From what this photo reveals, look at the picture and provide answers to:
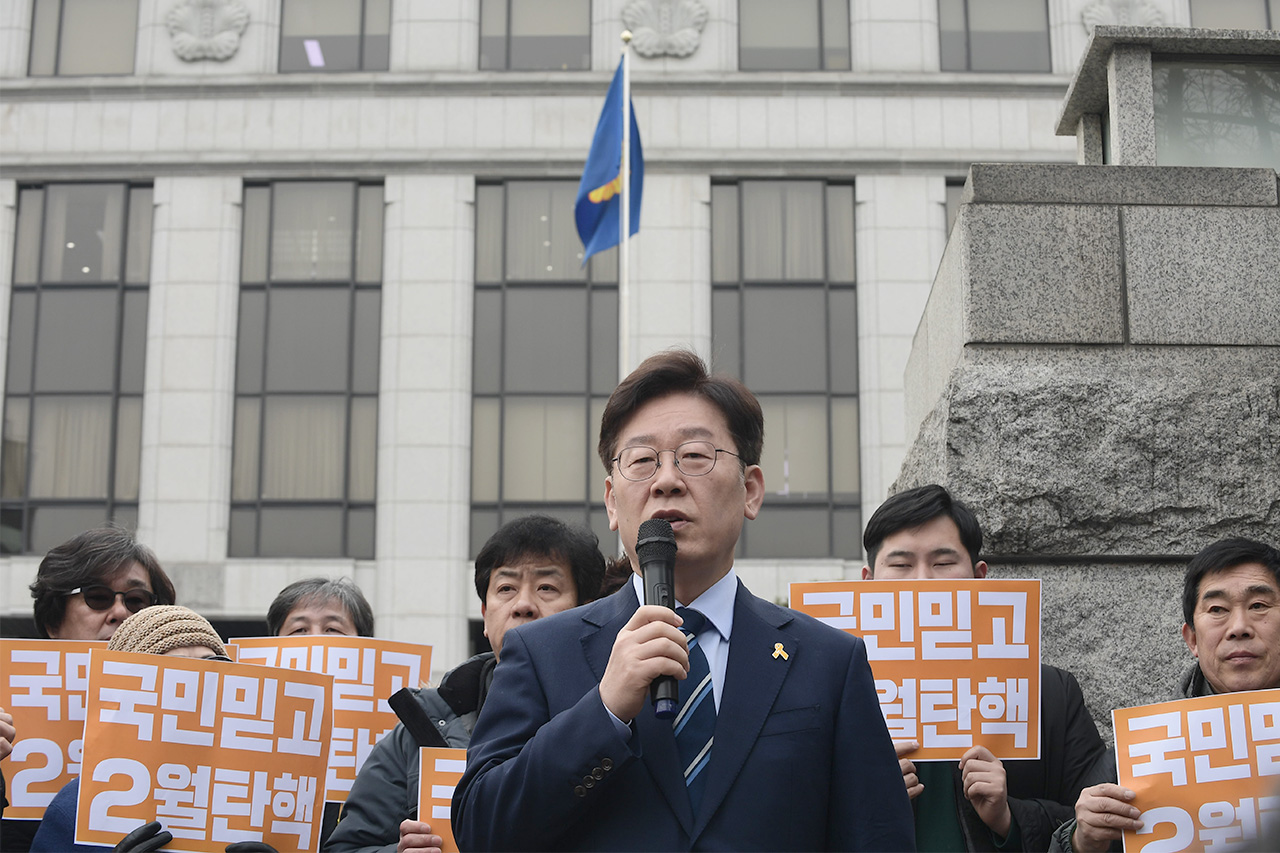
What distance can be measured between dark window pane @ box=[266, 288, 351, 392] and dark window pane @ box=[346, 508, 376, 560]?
2.04m

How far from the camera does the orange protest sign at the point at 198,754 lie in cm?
359

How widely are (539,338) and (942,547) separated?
17.0m

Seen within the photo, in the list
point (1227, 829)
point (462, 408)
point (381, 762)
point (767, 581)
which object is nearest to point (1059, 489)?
point (1227, 829)

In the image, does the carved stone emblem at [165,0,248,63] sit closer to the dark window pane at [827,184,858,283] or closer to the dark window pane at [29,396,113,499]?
the dark window pane at [29,396,113,499]

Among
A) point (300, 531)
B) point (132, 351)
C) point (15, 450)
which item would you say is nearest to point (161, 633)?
point (300, 531)

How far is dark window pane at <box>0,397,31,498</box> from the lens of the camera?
20.8 meters

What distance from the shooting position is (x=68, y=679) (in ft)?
14.2

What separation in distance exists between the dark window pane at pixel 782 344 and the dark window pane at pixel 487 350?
388 centimetres

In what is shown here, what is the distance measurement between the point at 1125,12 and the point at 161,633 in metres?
20.8

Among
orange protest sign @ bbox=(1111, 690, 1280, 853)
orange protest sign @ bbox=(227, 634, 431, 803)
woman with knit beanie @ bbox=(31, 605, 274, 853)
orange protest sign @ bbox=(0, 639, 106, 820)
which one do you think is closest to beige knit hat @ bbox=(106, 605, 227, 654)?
woman with knit beanie @ bbox=(31, 605, 274, 853)

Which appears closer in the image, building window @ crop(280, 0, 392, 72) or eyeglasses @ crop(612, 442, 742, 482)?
eyeglasses @ crop(612, 442, 742, 482)

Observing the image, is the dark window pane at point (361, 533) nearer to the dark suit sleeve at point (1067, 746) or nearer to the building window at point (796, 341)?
the building window at point (796, 341)

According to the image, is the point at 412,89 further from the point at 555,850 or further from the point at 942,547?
the point at 555,850

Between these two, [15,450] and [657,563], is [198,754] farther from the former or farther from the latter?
[15,450]
